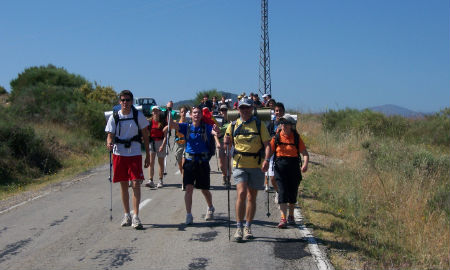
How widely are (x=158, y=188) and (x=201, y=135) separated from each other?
13.7 feet

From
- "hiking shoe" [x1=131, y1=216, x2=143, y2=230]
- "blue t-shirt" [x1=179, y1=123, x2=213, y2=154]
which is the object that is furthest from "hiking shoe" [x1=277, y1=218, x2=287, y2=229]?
"hiking shoe" [x1=131, y1=216, x2=143, y2=230]

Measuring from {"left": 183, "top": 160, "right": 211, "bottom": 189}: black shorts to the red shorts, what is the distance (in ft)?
2.48

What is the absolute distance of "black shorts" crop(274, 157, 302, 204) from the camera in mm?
7633

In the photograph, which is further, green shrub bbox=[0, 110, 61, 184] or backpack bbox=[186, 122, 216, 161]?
green shrub bbox=[0, 110, 61, 184]

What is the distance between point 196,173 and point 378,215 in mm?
3678

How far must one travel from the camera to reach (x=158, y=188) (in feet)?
38.9

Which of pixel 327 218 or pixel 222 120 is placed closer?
pixel 327 218

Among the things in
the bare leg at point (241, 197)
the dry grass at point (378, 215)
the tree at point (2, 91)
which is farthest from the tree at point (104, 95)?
the bare leg at point (241, 197)

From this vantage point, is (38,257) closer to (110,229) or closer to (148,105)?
(110,229)

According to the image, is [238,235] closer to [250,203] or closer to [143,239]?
[250,203]

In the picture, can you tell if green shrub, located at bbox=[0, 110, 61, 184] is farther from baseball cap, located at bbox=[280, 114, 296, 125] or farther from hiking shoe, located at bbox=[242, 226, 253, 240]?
baseball cap, located at bbox=[280, 114, 296, 125]

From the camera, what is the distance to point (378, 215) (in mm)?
9102

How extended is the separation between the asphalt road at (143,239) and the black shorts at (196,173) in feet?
2.34

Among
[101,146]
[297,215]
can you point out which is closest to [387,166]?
[297,215]
